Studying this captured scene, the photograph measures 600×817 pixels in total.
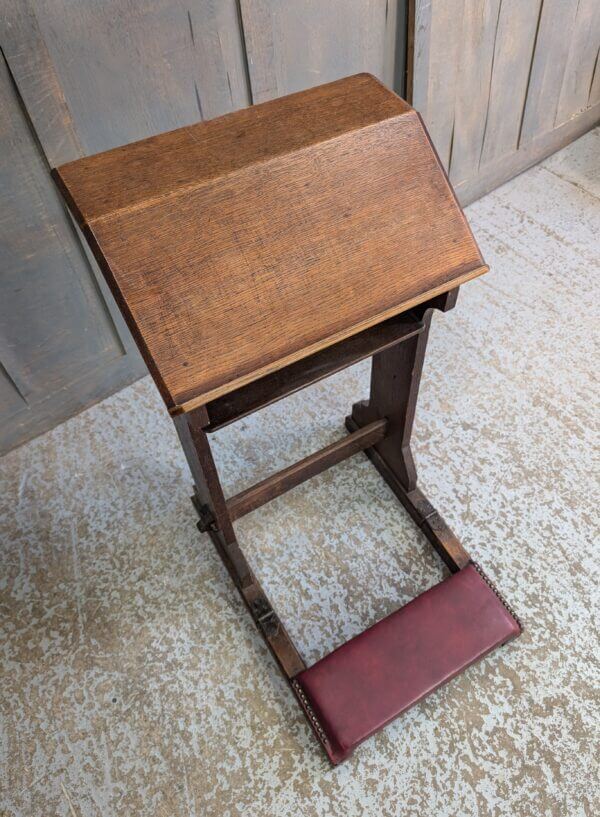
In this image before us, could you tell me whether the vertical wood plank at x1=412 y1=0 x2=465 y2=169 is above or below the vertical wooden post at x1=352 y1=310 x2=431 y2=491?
above

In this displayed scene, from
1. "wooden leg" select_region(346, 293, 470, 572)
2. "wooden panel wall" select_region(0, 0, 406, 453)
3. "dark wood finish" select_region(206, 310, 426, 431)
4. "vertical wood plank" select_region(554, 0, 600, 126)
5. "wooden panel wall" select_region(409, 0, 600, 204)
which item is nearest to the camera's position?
"dark wood finish" select_region(206, 310, 426, 431)

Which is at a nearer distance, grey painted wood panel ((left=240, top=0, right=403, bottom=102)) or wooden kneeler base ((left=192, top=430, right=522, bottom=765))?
wooden kneeler base ((left=192, top=430, right=522, bottom=765))

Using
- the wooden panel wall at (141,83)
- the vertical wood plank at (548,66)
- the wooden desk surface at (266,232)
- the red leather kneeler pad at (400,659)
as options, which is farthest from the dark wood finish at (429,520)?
the vertical wood plank at (548,66)

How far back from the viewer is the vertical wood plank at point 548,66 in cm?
269

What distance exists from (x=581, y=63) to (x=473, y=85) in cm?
90

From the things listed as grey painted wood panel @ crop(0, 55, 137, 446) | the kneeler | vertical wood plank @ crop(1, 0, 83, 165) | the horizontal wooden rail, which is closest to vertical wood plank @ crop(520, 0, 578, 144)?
the kneeler

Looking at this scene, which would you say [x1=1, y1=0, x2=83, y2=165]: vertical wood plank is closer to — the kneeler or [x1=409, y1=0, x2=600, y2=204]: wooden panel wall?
the kneeler

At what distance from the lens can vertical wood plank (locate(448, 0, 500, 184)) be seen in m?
2.39

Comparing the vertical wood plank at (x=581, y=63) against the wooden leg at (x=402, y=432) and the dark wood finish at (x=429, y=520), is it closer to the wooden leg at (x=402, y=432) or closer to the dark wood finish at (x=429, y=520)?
the wooden leg at (x=402, y=432)

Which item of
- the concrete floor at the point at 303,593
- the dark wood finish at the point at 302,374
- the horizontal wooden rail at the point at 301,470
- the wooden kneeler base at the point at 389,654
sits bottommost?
the concrete floor at the point at 303,593

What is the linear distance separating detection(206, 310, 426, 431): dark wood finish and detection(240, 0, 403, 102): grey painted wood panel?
1.12 m

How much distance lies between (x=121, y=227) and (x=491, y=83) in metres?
2.31

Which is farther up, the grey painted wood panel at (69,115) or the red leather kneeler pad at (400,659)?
the grey painted wood panel at (69,115)

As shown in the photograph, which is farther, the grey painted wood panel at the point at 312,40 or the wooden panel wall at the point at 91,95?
the grey painted wood panel at the point at 312,40
